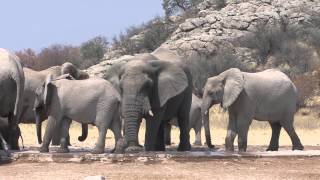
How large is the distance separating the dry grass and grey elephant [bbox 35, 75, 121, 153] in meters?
6.22

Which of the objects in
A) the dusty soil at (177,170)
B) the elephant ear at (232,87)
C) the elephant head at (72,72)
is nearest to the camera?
the dusty soil at (177,170)

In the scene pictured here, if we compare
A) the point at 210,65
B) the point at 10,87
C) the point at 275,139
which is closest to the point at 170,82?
the point at 10,87

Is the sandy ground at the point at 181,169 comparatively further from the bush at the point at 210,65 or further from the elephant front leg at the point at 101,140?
the bush at the point at 210,65

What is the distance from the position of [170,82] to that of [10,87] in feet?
10.6

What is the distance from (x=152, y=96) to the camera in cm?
1533

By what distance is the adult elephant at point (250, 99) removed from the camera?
16391mm

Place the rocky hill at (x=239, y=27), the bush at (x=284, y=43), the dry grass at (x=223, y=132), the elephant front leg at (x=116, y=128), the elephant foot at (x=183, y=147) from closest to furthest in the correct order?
1. the elephant front leg at (x=116, y=128)
2. the elephant foot at (x=183, y=147)
3. the dry grass at (x=223, y=132)
4. the rocky hill at (x=239, y=27)
5. the bush at (x=284, y=43)

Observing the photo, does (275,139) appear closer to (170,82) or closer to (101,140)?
(170,82)

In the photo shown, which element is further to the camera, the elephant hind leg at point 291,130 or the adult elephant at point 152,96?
the elephant hind leg at point 291,130

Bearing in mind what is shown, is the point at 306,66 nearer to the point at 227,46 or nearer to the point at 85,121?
the point at 227,46

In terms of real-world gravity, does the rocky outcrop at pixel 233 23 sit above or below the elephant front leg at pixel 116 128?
above

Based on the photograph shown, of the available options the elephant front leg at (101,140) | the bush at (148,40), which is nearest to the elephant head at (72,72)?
the elephant front leg at (101,140)

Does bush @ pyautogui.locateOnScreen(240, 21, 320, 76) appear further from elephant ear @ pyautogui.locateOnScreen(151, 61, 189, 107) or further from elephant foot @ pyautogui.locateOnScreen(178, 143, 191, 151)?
elephant ear @ pyautogui.locateOnScreen(151, 61, 189, 107)

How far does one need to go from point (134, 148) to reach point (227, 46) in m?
39.3
